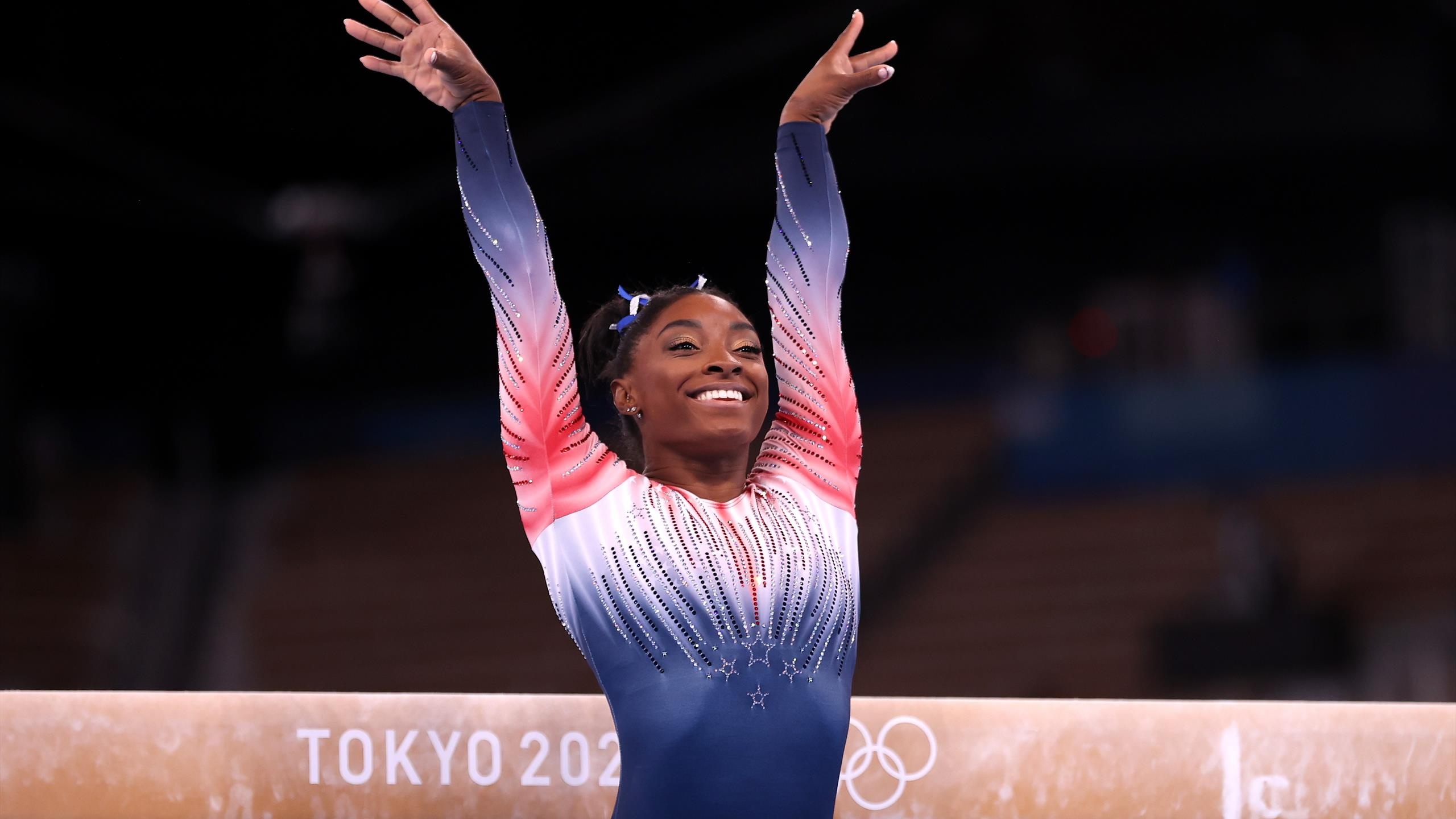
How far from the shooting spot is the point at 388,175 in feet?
22.2

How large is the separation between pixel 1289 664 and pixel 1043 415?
6.78ft

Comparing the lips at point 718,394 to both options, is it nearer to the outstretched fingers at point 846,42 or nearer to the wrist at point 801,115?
the wrist at point 801,115

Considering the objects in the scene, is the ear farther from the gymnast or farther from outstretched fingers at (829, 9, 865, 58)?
outstretched fingers at (829, 9, 865, 58)

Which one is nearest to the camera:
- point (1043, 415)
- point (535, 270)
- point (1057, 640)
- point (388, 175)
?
point (535, 270)

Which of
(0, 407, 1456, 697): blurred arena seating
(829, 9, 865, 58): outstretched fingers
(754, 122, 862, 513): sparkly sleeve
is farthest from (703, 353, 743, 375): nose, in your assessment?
(0, 407, 1456, 697): blurred arena seating

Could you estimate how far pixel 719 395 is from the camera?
2.16 meters

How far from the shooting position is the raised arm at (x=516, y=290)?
2082 millimetres

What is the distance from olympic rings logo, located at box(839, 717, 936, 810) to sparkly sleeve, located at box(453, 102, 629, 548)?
2.23ft

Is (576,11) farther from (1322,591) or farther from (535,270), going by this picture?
(1322,591)

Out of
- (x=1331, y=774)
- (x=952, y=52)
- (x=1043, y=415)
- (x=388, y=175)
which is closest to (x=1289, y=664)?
(x=1043, y=415)

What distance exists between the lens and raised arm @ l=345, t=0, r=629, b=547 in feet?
6.83

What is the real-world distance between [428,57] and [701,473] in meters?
0.77

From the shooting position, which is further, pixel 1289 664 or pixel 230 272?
pixel 230 272

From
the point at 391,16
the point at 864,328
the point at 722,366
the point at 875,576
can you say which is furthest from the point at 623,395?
the point at 864,328
